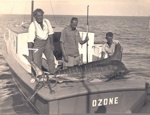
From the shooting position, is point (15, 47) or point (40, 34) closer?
point (40, 34)

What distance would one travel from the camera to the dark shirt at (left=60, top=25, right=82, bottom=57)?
7941 mm

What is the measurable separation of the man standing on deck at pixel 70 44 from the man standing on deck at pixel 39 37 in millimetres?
450

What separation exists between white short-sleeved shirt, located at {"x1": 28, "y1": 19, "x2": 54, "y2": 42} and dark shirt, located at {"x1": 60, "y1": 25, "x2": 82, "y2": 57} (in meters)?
0.55

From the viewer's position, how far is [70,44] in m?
8.07

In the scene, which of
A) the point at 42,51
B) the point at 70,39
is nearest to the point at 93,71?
the point at 70,39

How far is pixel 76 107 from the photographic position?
6.67 meters

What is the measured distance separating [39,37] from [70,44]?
3.43ft

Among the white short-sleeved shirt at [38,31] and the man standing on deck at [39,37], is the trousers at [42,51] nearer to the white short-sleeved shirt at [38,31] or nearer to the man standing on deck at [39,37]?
the man standing on deck at [39,37]

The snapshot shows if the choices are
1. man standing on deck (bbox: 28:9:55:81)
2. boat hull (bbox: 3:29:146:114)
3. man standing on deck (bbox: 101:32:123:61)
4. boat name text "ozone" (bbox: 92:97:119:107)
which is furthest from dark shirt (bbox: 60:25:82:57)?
boat name text "ozone" (bbox: 92:97:119:107)

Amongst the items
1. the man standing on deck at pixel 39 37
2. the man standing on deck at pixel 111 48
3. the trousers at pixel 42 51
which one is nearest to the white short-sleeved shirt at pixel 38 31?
the man standing on deck at pixel 39 37

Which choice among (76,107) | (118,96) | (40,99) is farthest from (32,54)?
(118,96)

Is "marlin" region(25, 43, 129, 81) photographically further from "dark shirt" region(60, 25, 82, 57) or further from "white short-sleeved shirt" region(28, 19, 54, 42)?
"white short-sleeved shirt" region(28, 19, 54, 42)

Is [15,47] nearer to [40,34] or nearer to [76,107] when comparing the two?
[40,34]

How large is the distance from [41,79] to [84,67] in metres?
1.14
